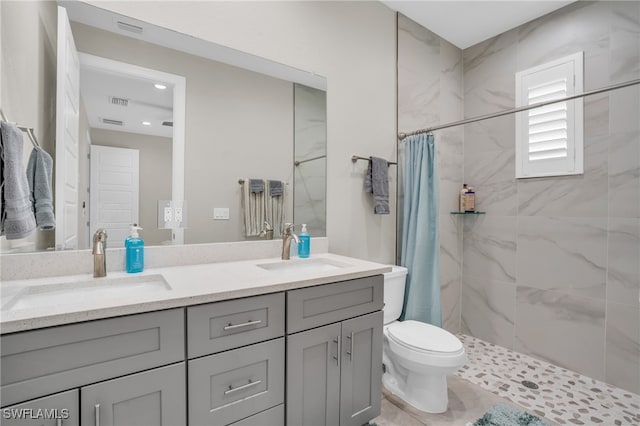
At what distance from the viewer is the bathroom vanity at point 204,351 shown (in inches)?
32.8

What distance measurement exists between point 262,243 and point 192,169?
0.56 meters

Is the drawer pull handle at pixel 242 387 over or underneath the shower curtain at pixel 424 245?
underneath

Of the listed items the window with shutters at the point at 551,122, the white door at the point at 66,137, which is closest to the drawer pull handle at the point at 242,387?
the white door at the point at 66,137

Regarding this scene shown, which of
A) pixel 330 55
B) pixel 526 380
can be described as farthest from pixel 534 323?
pixel 330 55

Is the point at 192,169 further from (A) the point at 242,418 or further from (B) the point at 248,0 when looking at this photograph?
(A) the point at 242,418

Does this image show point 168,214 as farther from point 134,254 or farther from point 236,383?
point 236,383

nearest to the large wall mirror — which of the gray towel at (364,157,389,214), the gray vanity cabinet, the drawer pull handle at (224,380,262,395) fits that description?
the gray towel at (364,157,389,214)

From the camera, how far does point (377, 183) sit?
2.24 m

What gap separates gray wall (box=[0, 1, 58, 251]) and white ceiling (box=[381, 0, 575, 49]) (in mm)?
2161

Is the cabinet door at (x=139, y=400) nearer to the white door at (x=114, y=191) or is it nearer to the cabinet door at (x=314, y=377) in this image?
the cabinet door at (x=314, y=377)

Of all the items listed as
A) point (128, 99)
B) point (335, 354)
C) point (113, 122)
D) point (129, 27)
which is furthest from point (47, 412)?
point (129, 27)

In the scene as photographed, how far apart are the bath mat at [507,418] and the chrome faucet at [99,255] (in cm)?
201

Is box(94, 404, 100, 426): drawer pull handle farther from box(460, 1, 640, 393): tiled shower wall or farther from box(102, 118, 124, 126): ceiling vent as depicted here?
box(460, 1, 640, 393): tiled shower wall

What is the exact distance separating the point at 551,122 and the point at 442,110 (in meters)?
0.84
